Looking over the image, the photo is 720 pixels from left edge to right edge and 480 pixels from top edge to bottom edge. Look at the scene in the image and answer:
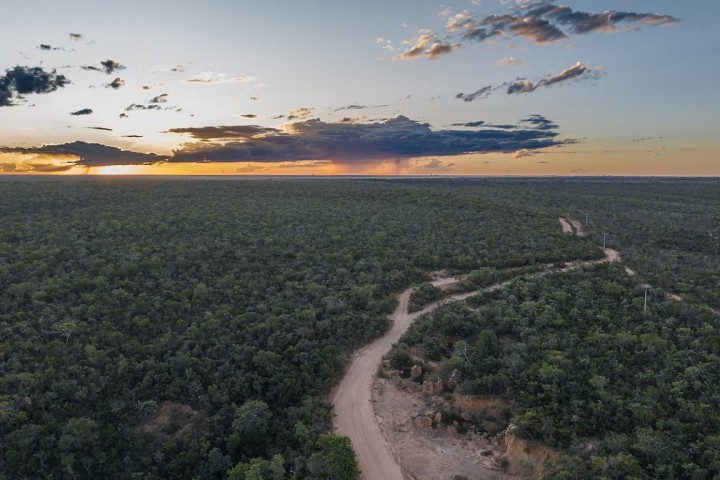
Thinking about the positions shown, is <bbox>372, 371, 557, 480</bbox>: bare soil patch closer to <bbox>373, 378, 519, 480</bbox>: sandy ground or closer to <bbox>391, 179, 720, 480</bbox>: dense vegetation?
<bbox>373, 378, 519, 480</bbox>: sandy ground

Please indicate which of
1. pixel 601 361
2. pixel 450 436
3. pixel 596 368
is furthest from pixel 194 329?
pixel 601 361

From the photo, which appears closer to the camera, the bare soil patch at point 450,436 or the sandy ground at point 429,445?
the bare soil patch at point 450,436

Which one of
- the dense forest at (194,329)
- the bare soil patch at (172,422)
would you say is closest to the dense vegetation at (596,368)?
the dense forest at (194,329)

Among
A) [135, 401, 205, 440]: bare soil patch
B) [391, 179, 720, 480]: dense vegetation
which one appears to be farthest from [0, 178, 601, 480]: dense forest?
[391, 179, 720, 480]: dense vegetation

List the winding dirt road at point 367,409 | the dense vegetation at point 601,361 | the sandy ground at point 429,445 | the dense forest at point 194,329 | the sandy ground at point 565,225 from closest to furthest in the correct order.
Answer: the dense vegetation at point 601,361 < the sandy ground at point 429,445 < the winding dirt road at point 367,409 < the dense forest at point 194,329 < the sandy ground at point 565,225

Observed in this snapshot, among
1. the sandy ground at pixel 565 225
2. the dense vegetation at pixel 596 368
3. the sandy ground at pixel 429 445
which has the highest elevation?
the sandy ground at pixel 565 225

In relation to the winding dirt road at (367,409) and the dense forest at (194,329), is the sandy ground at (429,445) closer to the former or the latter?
the winding dirt road at (367,409)
